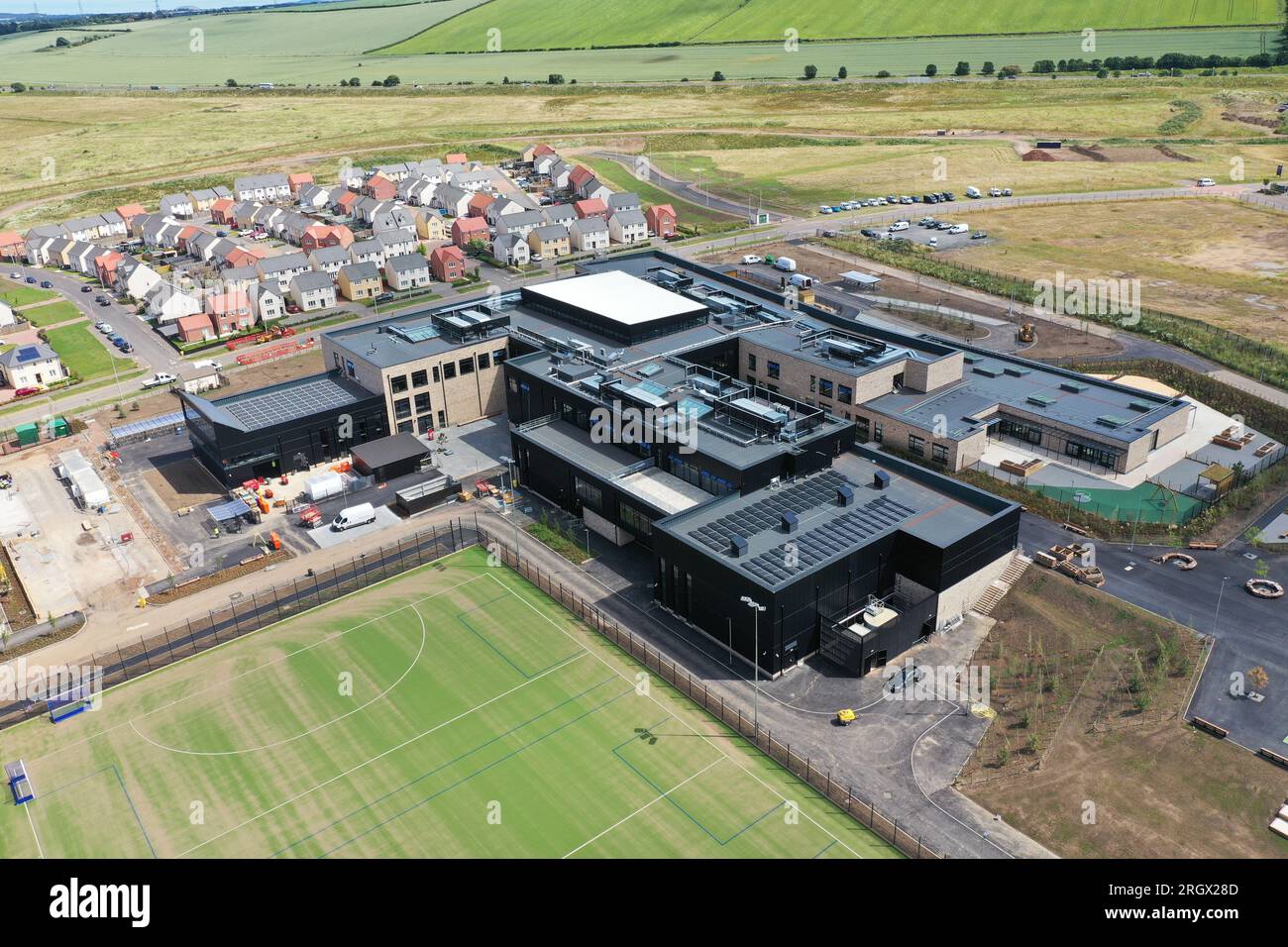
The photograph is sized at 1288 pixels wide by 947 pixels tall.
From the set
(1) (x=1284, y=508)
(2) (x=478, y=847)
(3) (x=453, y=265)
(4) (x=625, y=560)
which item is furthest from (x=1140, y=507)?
(3) (x=453, y=265)

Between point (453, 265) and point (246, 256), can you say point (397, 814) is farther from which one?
point (246, 256)

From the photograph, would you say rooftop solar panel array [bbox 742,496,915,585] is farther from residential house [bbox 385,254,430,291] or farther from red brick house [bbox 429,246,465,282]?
red brick house [bbox 429,246,465,282]

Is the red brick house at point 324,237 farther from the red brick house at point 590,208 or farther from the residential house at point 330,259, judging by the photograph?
the red brick house at point 590,208

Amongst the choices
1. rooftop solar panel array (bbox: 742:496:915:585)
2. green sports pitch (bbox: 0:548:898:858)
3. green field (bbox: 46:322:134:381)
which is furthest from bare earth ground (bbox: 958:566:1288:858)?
green field (bbox: 46:322:134:381)

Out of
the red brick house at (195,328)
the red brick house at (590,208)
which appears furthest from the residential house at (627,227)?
the red brick house at (195,328)

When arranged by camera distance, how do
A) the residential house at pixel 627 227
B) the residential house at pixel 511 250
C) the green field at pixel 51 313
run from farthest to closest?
the residential house at pixel 627 227 → the residential house at pixel 511 250 → the green field at pixel 51 313

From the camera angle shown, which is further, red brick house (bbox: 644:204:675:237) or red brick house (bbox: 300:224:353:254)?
red brick house (bbox: 644:204:675:237)
